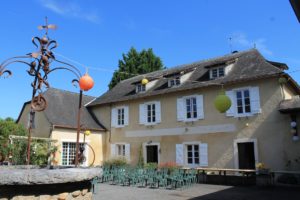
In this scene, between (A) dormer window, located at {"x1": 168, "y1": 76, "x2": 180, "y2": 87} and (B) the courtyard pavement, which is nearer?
(B) the courtyard pavement

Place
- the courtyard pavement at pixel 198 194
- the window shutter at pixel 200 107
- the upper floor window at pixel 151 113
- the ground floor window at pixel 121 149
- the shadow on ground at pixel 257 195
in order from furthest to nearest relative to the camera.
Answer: the ground floor window at pixel 121 149 < the upper floor window at pixel 151 113 < the window shutter at pixel 200 107 < the courtyard pavement at pixel 198 194 < the shadow on ground at pixel 257 195

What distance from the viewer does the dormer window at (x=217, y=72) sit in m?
15.2

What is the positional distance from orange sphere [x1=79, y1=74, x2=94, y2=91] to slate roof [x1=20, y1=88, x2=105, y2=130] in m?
12.4

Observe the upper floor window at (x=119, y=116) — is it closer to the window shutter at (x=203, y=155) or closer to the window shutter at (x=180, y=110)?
the window shutter at (x=180, y=110)

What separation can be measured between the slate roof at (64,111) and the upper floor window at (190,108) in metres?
6.26

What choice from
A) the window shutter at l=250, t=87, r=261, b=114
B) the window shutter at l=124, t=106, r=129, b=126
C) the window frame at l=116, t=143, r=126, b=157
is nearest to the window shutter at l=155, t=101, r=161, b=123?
the window shutter at l=124, t=106, r=129, b=126

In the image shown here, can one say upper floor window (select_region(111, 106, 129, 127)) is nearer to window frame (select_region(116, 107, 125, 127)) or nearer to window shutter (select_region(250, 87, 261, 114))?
window frame (select_region(116, 107, 125, 127))

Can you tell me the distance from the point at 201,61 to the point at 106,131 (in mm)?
8073

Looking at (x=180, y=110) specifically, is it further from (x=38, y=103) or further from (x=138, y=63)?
(x=138, y=63)

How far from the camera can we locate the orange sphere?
4.95 meters

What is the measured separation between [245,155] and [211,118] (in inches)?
98.6

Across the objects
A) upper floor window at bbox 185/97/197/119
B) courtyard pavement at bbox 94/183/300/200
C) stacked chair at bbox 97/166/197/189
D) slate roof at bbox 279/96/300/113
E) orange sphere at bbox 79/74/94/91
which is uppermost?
upper floor window at bbox 185/97/197/119

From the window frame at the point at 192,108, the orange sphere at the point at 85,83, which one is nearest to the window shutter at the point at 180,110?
the window frame at the point at 192,108

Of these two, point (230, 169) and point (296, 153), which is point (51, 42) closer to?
point (230, 169)
